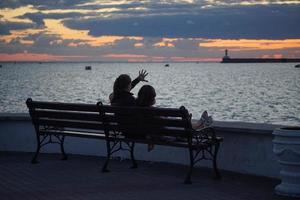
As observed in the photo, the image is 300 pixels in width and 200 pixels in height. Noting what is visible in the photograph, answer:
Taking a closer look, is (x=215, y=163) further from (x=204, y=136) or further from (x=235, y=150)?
(x=235, y=150)

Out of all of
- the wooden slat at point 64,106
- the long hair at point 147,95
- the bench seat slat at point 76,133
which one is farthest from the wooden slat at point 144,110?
the bench seat slat at point 76,133

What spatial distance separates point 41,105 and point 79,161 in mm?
996

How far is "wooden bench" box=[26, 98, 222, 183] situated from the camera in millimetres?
8250

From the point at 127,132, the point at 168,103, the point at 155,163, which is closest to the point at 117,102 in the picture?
the point at 127,132

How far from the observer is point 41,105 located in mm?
9734

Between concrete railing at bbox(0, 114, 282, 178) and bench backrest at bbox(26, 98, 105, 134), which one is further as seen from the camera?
bench backrest at bbox(26, 98, 105, 134)

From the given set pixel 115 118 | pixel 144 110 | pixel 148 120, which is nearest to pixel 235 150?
pixel 148 120

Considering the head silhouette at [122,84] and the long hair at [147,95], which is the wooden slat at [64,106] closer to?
the head silhouette at [122,84]

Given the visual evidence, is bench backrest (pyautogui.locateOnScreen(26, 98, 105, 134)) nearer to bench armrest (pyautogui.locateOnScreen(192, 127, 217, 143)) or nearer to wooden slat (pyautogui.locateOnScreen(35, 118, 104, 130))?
wooden slat (pyautogui.locateOnScreen(35, 118, 104, 130))

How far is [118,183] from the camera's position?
8.16 m

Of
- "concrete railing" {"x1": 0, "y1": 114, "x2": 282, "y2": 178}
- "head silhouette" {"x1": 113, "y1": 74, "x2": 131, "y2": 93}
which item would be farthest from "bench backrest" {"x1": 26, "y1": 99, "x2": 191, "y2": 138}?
"concrete railing" {"x1": 0, "y1": 114, "x2": 282, "y2": 178}

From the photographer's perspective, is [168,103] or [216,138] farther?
[168,103]

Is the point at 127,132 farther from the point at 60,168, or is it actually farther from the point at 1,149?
the point at 1,149

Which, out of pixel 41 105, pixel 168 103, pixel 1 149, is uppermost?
pixel 41 105
